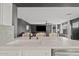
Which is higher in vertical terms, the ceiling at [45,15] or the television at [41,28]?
the ceiling at [45,15]

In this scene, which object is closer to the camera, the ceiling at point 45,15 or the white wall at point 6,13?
the white wall at point 6,13

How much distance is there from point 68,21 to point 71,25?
0.62 ft

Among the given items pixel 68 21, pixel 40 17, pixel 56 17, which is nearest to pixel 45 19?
pixel 40 17

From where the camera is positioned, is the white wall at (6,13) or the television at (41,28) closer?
the white wall at (6,13)

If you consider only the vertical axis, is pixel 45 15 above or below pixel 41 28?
above

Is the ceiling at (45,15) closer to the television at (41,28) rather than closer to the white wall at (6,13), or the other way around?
the television at (41,28)

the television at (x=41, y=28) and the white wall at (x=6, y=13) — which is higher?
the white wall at (x=6, y=13)

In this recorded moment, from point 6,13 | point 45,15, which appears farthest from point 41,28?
point 6,13

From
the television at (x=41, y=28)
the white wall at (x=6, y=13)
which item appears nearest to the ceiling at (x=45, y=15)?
the television at (x=41, y=28)

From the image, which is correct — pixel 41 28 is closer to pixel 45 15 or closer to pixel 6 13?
pixel 45 15

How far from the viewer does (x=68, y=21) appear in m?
3.94

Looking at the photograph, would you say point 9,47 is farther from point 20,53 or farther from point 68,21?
point 68,21

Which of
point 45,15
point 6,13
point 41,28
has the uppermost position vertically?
point 45,15

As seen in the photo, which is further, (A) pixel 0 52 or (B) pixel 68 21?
(B) pixel 68 21
